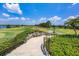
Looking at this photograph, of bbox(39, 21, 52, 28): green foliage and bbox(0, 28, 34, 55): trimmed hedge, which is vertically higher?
bbox(39, 21, 52, 28): green foliage

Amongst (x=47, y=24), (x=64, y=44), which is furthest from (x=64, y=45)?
(x=47, y=24)

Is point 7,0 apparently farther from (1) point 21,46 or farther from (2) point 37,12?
(1) point 21,46

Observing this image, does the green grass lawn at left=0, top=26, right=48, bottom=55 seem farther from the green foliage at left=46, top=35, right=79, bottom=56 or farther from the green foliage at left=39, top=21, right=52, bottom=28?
the green foliage at left=46, top=35, right=79, bottom=56

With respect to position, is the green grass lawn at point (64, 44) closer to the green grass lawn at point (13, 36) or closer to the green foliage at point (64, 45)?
the green foliage at point (64, 45)

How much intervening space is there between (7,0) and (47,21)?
44cm

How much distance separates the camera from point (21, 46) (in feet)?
6.71

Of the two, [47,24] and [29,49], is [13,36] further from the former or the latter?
[47,24]

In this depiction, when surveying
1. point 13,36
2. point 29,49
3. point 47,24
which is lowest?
point 29,49

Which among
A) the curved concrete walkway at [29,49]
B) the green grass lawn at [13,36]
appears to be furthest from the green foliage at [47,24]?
the curved concrete walkway at [29,49]

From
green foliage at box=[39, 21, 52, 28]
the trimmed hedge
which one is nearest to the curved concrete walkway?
the trimmed hedge

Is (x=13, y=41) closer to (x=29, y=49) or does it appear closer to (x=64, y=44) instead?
(x=29, y=49)

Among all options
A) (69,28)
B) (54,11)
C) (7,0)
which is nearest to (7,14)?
(7,0)

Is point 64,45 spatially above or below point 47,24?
below

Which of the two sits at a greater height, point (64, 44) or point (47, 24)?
point (47, 24)
